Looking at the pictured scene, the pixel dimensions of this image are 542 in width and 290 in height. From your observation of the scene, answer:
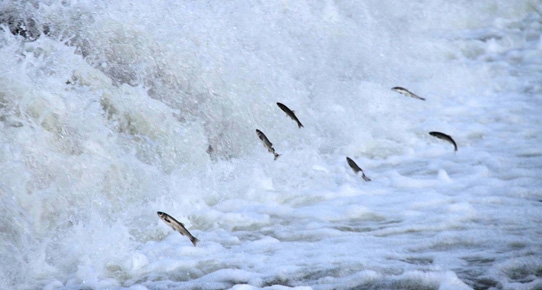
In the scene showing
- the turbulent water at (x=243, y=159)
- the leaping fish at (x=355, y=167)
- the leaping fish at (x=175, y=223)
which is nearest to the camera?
the leaping fish at (x=175, y=223)

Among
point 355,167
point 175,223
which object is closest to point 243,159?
point 355,167

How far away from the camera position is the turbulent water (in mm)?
4250

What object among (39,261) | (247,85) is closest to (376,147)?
(247,85)

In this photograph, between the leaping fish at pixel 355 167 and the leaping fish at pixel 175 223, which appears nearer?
the leaping fish at pixel 175 223

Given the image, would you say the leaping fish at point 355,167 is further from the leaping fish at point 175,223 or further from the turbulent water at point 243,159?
the leaping fish at point 175,223

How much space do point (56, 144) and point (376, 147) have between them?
3.03 metres

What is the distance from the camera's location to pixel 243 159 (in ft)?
19.9

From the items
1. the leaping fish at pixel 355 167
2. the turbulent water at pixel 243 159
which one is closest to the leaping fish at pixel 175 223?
the turbulent water at pixel 243 159

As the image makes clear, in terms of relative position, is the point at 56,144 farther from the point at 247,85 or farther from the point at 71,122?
the point at 247,85

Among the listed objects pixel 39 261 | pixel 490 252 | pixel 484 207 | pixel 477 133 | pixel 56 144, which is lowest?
pixel 39 261

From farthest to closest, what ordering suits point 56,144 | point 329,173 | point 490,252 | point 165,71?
1. point 165,71
2. point 329,173
3. point 56,144
4. point 490,252

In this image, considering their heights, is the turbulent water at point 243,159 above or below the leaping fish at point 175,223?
above

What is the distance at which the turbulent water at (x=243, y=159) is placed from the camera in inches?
167

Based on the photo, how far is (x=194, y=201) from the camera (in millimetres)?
5340
